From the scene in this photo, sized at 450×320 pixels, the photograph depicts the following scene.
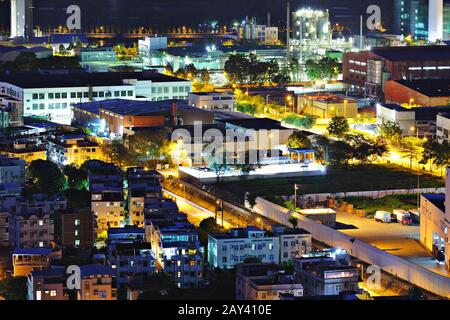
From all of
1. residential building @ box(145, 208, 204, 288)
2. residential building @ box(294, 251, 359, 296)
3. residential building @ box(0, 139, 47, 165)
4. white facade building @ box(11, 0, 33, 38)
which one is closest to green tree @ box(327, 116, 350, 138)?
residential building @ box(0, 139, 47, 165)

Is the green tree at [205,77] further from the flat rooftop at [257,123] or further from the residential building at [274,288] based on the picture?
the residential building at [274,288]

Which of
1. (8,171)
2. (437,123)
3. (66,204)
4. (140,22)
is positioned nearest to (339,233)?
(66,204)

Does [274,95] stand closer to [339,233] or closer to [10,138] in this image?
[10,138]

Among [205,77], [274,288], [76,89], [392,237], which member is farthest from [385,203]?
[205,77]

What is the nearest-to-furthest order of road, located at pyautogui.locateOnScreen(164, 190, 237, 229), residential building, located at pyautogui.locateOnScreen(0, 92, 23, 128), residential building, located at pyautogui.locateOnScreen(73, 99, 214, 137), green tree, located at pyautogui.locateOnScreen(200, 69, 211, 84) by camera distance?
road, located at pyautogui.locateOnScreen(164, 190, 237, 229) → residential building, located at pyautogui.locateOnScreen(73, 99, 214, 137) → residential building, located at pyautogui.locateOnScreen(0, 92, 23, 128) → green tree, located at pyautogui.locateOnScreen(200, 69, 211, 84)

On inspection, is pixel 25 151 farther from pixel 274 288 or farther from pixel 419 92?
pixel 274 288

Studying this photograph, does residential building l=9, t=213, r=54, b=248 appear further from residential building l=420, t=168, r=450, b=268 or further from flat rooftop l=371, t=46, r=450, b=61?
flat rooftop l=371, t=46, r=450, b=61
